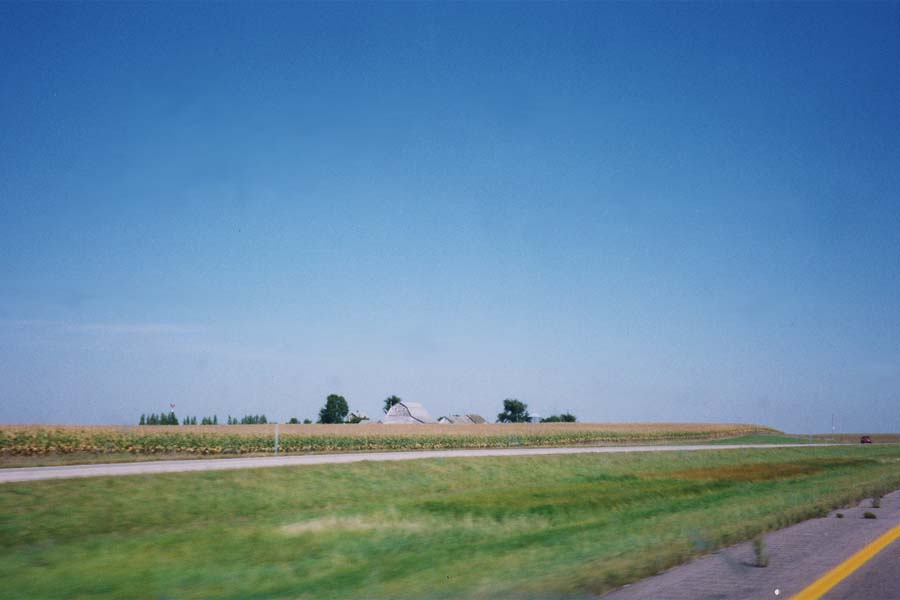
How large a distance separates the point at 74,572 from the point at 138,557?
1.39 metres

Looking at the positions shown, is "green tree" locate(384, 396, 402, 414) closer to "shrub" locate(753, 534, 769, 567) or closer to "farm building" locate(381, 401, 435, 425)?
"farm building" locate(381, 401, 435, 425)

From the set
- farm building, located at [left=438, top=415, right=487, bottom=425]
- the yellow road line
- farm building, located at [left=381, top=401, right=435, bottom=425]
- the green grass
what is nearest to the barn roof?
farm building, located at [left=438, top=415, right=487, bottom=425]

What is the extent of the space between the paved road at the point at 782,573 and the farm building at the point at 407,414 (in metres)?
147

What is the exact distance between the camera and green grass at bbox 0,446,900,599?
36.9ft

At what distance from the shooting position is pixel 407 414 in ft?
525

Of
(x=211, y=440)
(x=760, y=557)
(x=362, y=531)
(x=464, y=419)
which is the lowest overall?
(x=464, y=419)

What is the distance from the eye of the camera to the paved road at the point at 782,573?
8.22 m

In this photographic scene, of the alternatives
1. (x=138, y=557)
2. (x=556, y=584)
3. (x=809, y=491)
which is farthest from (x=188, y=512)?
(x=809, y=491)

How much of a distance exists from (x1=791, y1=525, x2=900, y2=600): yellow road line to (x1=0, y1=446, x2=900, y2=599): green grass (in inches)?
83.2

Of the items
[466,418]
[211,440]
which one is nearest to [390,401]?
[466,418]

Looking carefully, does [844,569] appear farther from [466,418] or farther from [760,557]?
[466,418]

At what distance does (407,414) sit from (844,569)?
153 metres

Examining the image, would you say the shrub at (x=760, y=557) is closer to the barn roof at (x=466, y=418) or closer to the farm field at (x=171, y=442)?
the farm field at (x=171, y=442)

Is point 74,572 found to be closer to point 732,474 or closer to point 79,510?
point 79,510
